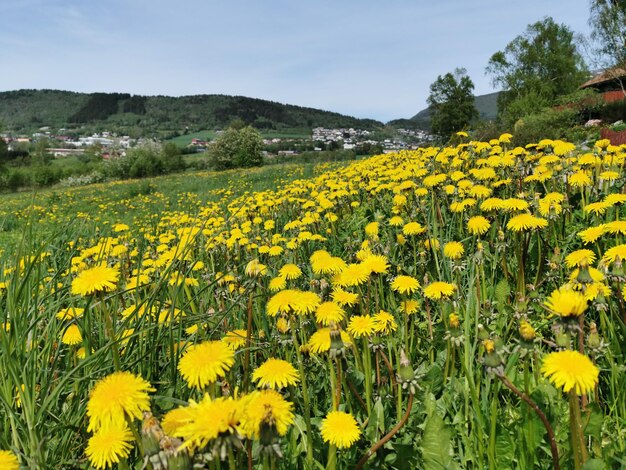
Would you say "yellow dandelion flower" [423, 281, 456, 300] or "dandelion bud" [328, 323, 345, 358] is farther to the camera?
"yellow dandelion flower" [423, 281, 456, 300]

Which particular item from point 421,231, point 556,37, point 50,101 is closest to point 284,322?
point 421,231

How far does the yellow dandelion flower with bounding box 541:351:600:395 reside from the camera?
3.09 ft

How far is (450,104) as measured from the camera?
6525 centimetres

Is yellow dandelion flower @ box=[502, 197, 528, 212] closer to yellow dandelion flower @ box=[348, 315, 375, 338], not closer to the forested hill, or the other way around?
yellow dandelion flower @ box=[348, 315, 375, 338]

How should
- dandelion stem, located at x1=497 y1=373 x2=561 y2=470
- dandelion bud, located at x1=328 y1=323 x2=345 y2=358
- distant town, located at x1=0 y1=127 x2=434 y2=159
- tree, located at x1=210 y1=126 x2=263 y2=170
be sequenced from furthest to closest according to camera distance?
distant town, located at x1=0 y1=127 x2=434 y2=159 → tree, located at x1=210 y1=126 x2=263 y2=170 → dandelion bud, located at x1=328 y1=323 x2=345 y2=358 → dandelion stem, located at x1=497 y1=373 x2=561 y2=470

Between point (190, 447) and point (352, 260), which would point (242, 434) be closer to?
point (190, 447)

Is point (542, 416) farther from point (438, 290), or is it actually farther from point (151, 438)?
point (151, 438)

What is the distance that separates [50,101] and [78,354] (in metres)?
207

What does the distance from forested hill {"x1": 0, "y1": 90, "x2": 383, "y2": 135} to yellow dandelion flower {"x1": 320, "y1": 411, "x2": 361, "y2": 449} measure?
140907 millimetres

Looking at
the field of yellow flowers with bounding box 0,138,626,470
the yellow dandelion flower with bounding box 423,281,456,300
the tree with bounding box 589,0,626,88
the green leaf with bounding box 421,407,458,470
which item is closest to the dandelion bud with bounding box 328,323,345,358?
the field of yellow flowers with bounding box 0,138,626,470

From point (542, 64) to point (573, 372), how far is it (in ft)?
193

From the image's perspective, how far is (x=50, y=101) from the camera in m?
168

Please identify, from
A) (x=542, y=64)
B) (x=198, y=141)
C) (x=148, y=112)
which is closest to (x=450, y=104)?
(x=542, y=64)

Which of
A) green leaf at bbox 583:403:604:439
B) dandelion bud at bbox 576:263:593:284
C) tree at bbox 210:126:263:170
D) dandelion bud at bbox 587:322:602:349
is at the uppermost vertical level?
tree at bbox 210:126:263:170
